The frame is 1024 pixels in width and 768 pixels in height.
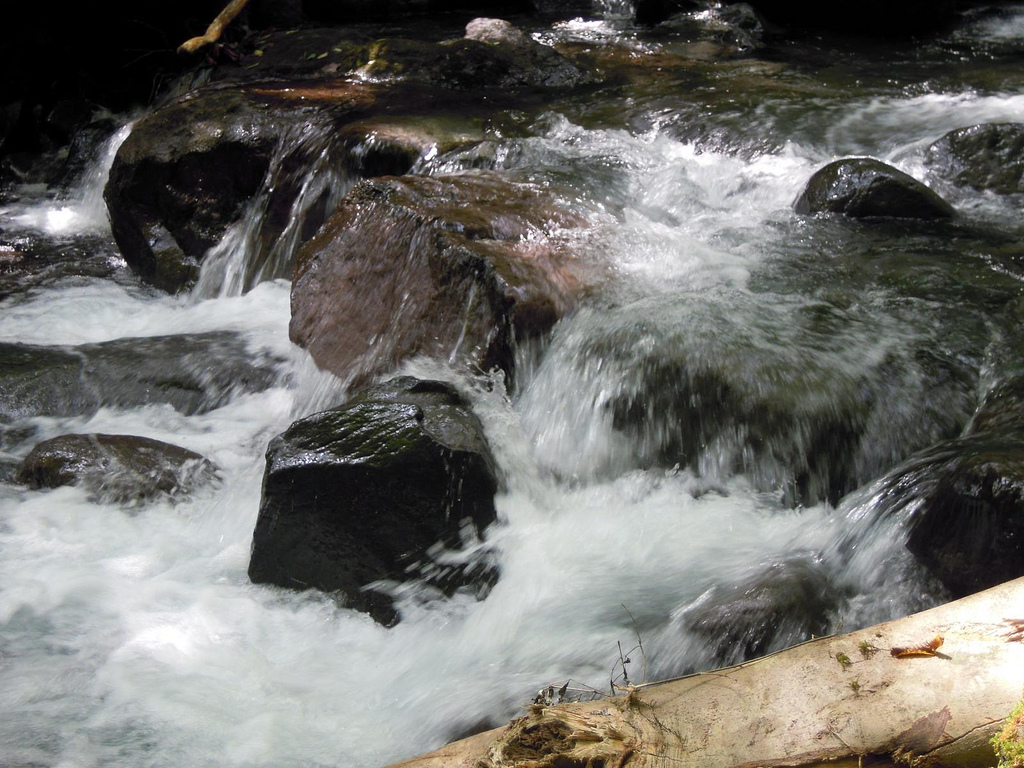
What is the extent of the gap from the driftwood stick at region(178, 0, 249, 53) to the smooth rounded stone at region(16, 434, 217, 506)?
5499mm

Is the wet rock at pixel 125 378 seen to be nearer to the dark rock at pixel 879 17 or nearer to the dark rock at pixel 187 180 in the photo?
the dark rock at pixel 187 180

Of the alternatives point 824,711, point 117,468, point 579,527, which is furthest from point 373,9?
point 824,711

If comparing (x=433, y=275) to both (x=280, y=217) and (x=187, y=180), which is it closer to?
(x=280, y=217)

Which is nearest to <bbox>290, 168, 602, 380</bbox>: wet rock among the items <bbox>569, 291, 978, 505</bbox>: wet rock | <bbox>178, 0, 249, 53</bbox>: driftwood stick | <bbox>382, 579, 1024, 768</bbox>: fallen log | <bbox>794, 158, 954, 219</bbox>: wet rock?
<bbox>569, 291, 978, 505</bbox>: wet rock

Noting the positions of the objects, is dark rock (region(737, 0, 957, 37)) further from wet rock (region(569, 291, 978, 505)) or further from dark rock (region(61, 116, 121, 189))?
dark rock (region(61, 116, 121, 189))

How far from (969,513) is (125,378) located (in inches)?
163

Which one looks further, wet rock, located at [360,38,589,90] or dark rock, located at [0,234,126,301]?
wet rock, located at [360,38,589,90]

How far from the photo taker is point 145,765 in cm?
280

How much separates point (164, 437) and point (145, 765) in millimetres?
2130

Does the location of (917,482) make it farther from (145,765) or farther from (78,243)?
(78,243)

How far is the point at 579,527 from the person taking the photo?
3.62m

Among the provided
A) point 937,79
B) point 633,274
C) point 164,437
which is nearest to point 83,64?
point 164,437

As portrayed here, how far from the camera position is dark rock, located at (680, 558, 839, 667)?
2.85 metres

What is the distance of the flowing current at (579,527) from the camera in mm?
2965
